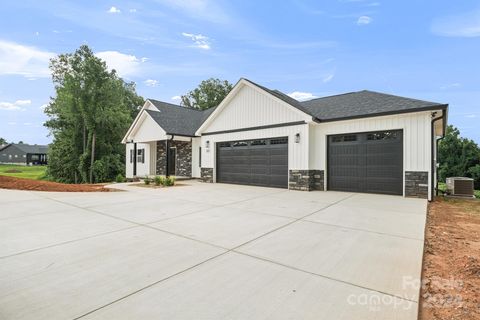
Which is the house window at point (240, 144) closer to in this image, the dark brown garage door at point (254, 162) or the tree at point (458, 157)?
the dark brown garage door at point (254, 162)

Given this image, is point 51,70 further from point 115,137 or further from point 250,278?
point 250,278

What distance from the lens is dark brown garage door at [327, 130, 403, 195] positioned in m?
9.38

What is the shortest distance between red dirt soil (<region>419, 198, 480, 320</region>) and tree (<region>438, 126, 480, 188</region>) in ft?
55.5

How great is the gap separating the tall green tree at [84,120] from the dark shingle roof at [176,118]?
6.82m

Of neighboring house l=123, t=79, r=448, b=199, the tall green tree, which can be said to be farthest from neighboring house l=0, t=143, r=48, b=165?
neighboring house l=123, t=79, r=448, b=199

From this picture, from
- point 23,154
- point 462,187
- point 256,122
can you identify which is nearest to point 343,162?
point 256,122

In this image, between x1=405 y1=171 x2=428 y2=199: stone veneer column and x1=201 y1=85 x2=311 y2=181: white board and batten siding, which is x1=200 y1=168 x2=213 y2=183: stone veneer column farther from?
x1=405 y1=171 x2=428 y2=199: stone veneer column

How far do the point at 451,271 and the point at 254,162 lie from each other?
10.1 meters

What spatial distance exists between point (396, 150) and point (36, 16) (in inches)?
574

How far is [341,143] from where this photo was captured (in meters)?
10.6

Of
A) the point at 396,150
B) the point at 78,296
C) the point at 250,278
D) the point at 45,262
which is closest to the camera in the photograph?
the point at 78,296

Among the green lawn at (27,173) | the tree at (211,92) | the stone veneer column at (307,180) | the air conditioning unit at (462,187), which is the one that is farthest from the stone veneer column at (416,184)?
the green lawn at (27,173)

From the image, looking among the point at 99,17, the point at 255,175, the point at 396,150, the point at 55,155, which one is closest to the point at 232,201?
the point at 255,175

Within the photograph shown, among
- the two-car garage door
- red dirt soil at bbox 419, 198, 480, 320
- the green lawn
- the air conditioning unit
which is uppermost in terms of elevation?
the two-car garage door
